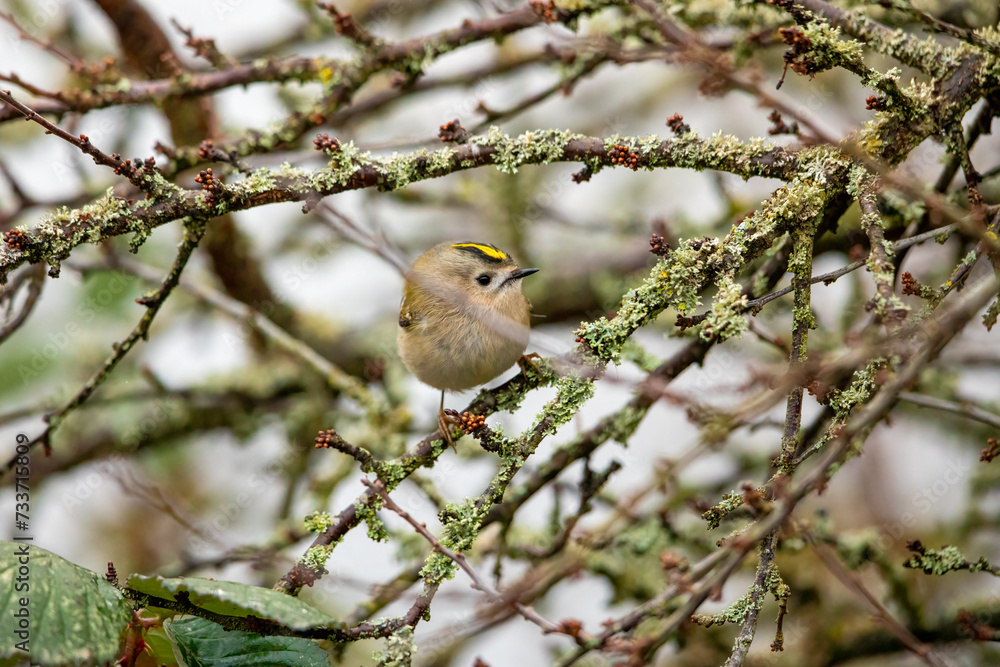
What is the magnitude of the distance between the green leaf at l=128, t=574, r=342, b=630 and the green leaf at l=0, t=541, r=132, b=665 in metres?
0.08

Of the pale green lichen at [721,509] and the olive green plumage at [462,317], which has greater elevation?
the olive green plumage at [462,317]

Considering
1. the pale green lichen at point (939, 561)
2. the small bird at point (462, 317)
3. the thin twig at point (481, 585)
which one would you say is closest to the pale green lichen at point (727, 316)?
the thin twig at point (481, 585)

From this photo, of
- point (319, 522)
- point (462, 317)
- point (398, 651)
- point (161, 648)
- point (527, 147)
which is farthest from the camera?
point (462, 317)

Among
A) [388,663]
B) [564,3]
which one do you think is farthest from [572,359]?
[564,3]

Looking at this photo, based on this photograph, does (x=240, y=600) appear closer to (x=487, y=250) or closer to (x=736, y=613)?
(x=736, y=613)

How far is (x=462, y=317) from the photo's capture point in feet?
10.2

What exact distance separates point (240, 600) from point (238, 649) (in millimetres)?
321

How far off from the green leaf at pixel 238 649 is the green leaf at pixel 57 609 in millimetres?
195

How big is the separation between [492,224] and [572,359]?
106 inches

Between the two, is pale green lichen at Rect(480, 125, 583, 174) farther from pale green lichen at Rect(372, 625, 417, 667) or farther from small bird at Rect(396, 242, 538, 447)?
pale green lichen at Rect(372, 625, 417, 667)

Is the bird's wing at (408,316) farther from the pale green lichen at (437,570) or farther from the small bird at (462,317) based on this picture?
the pale green lichen at (437,570)

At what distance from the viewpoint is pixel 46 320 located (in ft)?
15.2

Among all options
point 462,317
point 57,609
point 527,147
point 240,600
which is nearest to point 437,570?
point 240,600

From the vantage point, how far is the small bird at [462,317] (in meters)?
2.96
